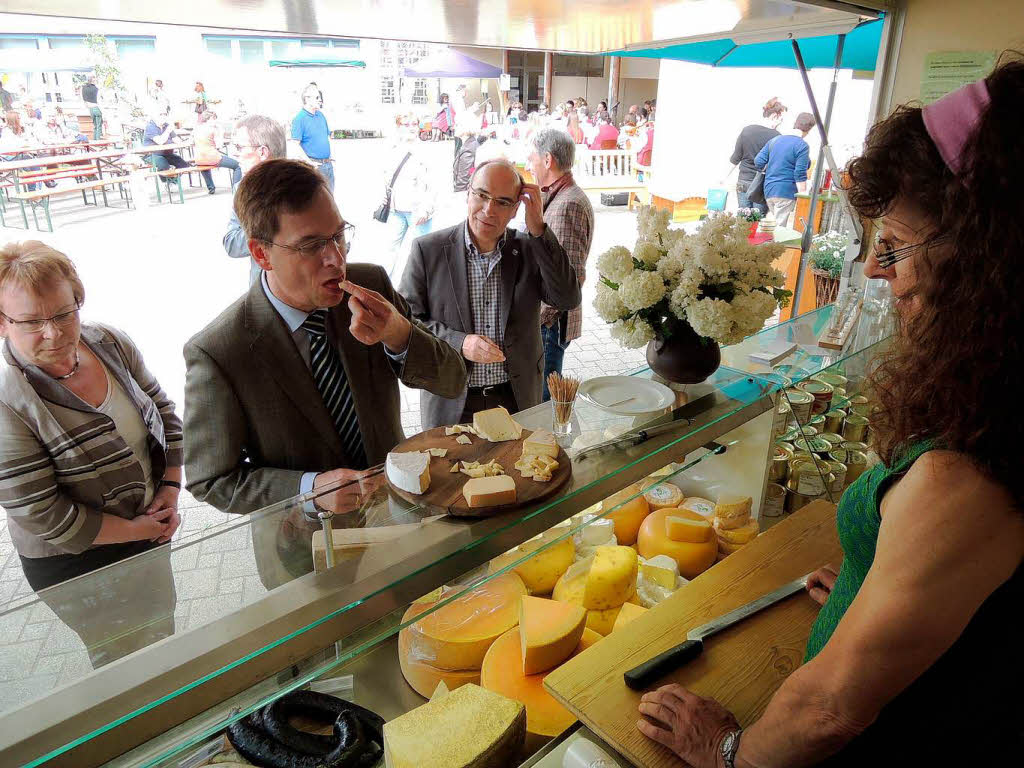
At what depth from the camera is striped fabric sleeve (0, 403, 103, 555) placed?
79.1 inches

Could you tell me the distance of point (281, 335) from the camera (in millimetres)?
1869

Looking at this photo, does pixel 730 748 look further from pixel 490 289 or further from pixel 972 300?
pixel 490 289

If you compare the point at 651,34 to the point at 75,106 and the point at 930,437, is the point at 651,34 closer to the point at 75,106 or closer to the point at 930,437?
the point at 930,437

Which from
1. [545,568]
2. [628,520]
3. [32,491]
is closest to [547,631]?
[545,568]

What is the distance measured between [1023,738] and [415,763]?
3.11 ft

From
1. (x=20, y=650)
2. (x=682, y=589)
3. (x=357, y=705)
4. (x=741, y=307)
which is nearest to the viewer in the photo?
(x=20, y=650)

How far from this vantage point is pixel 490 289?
3389mm

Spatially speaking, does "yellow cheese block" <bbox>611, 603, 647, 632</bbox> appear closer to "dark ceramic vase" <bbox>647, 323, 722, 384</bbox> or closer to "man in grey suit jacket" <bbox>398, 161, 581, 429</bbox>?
"dark ceramic vase" <bbox>647, 323, 722, 384</bbox>

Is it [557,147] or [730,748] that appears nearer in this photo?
[730,748]

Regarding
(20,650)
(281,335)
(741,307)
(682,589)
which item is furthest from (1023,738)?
(281,335)

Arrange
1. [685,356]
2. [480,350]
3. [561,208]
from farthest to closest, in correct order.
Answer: [561,208] < [480,350] < [685,356]

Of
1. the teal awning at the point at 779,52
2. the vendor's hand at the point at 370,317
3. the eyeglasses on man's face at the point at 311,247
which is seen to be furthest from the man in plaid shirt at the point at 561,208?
the eyeglasses on man's face at the point at 311,247

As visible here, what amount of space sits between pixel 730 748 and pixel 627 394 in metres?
1.01

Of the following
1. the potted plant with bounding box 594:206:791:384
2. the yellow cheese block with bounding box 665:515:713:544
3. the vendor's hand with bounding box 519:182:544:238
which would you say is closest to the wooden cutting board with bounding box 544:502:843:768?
the yellow cheese block with bounding box 665:515:713:544
